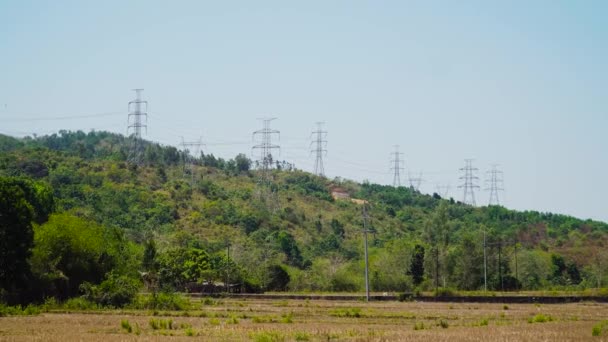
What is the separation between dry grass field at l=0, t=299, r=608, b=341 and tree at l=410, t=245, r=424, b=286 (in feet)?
138

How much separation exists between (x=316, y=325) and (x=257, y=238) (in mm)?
84432

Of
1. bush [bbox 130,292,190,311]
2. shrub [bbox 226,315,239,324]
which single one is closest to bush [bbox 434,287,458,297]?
bush [bbox 130,292,190,311]

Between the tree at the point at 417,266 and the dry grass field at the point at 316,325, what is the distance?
41923mm

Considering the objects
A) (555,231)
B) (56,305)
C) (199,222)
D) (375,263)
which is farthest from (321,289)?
(555,231)

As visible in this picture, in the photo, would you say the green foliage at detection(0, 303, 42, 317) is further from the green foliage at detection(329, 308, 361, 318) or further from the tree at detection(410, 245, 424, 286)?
the tree at detection(410, 245, 424, 286)

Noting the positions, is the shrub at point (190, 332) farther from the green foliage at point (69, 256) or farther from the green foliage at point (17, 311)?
the green foliage at point (69, 256)

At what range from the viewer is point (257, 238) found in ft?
426

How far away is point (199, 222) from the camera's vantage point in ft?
438

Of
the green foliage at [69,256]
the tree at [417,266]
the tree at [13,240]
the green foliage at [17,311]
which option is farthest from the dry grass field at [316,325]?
the tree at [417,266]

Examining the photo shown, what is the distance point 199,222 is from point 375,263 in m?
36.7

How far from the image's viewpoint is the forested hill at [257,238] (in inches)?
3041

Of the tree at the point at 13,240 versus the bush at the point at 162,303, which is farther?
the bush at the point at 162,303

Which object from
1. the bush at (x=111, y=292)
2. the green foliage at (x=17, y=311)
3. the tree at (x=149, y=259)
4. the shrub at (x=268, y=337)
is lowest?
the shrub at (x=268, y=337)

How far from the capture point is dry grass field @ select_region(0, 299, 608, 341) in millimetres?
38188
